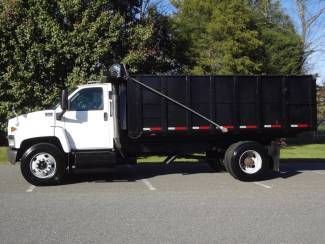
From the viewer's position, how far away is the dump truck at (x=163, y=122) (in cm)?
1332

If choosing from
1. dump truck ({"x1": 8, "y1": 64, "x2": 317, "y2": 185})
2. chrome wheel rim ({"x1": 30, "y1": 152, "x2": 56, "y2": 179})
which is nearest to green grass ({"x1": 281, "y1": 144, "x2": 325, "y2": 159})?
dump truck ({"x1": 8, "y1": 64, "x2": 317, "y2": 185})

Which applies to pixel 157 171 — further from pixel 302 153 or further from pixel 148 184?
pixel 302 153

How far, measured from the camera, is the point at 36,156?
13.2 m

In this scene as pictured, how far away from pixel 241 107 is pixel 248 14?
60.9 ft

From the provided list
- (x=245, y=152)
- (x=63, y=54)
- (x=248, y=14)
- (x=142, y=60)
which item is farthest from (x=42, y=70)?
(x=248, y=14)

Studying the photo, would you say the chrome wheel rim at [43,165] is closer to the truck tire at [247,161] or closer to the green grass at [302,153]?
the truck tire at [247,161]

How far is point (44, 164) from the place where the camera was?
43.4 feet

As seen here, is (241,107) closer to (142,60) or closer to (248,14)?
(142,60)

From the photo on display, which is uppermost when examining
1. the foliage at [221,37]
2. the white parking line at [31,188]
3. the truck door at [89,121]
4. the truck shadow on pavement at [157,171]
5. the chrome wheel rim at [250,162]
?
the foliage at [221,37]

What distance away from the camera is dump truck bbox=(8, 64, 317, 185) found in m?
13.3

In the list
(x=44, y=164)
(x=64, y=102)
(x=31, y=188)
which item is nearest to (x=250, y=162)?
(x=64, y=102)

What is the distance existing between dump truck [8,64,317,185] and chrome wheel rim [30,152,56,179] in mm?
22

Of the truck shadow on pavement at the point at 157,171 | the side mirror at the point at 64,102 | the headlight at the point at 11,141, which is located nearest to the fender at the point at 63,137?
the side mirror at the point at 64,102

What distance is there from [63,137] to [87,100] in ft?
3.45
